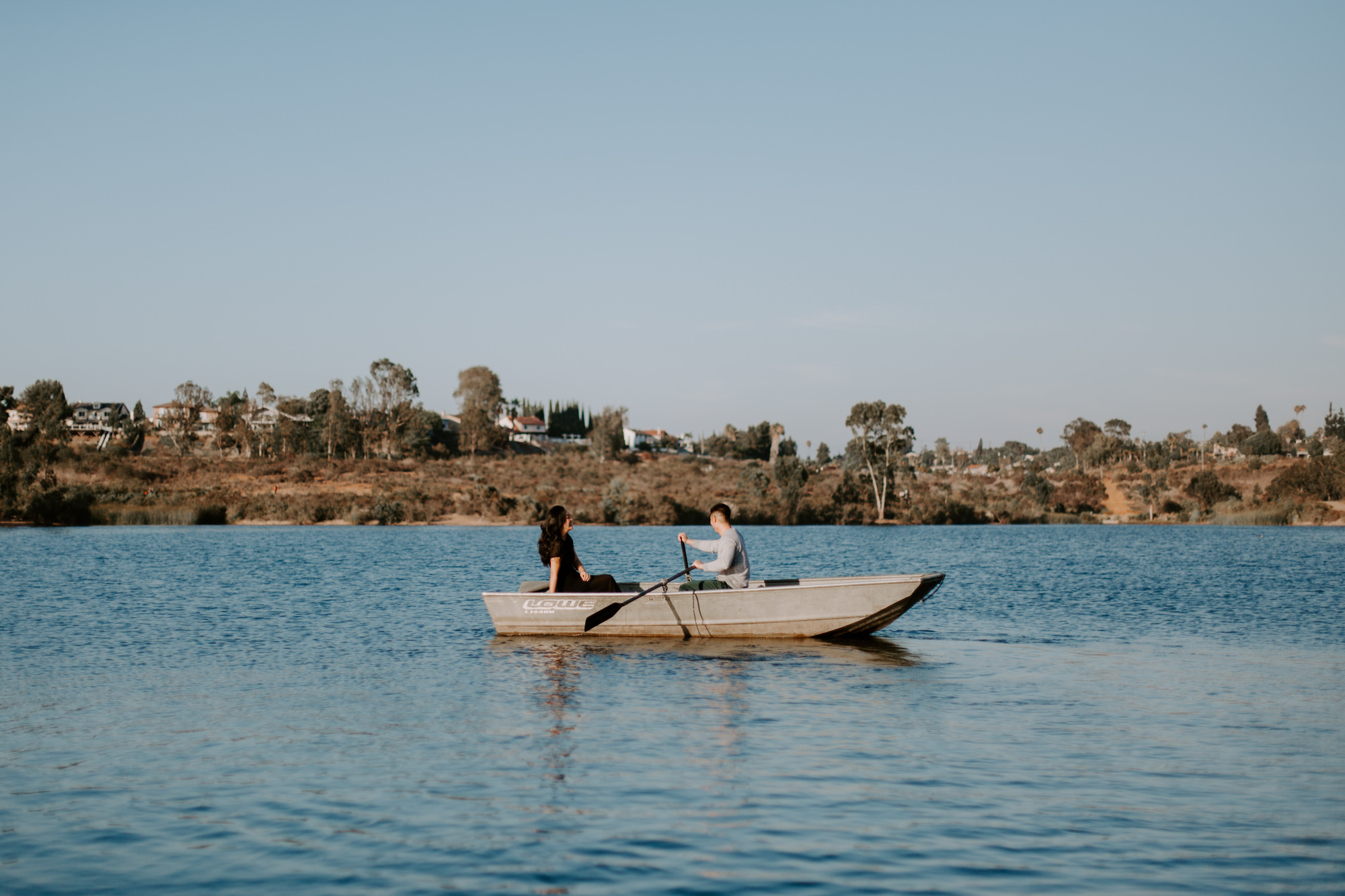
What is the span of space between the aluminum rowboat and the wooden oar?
0.09 meters

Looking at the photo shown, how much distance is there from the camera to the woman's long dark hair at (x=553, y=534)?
19438mm

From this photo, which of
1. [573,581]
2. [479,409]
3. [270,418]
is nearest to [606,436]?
[479,409]

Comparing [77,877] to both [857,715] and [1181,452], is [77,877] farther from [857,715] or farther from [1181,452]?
[1181,452]

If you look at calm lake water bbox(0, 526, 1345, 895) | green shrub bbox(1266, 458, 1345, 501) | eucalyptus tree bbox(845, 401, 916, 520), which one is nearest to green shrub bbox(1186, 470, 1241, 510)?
green shrub bbox(1266, 458, 1345, 501)

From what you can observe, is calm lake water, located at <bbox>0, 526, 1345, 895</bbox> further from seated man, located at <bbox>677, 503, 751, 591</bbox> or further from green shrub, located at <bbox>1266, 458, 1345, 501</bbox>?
green shrub, located at <bbox>1266, 458, 1345, 501</bbox>

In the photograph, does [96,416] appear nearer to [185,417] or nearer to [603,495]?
[185,417]

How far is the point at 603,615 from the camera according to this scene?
19.8 m

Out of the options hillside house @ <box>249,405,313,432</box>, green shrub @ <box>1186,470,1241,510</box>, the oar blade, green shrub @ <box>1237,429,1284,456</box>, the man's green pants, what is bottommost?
the oar blade

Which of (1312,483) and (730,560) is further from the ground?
(1312,483)

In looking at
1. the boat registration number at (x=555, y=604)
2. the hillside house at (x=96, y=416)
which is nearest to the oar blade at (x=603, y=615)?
the boat registration number at (x=555, y=604)

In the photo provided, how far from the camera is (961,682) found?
15938 mm

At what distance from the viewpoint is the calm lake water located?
783 cm

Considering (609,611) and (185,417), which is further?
(185,417)

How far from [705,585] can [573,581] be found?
8.96 ft
